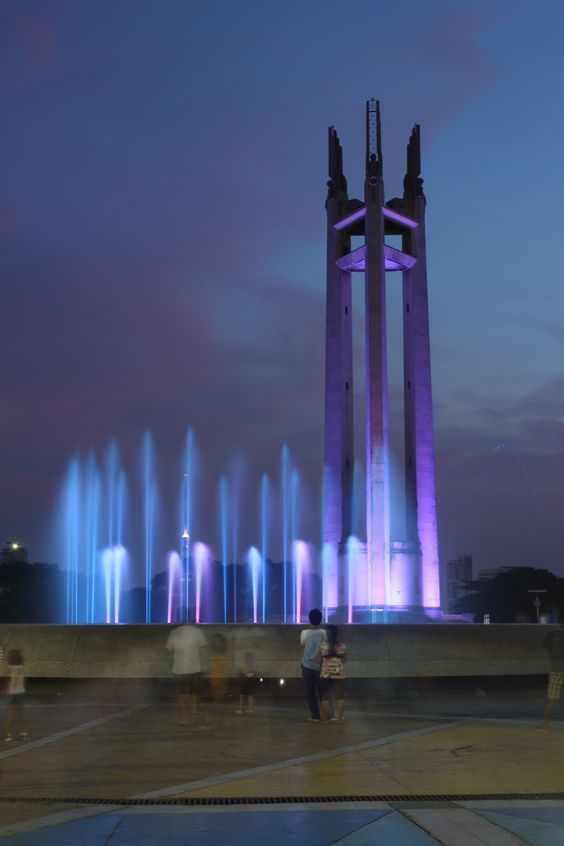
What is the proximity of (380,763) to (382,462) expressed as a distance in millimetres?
33194

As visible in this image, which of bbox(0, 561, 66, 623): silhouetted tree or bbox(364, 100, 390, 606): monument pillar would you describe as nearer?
bbox(364, 100, 390, 606): monument pillar

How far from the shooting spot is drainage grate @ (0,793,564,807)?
8.02 m

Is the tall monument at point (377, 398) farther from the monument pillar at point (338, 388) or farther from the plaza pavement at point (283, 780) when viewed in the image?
the plaza pavement at point (283, 780)

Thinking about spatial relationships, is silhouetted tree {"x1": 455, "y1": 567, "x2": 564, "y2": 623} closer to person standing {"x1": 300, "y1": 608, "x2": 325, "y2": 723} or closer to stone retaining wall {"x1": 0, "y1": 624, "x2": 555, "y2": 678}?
stone retaining wall {"x1": 0, "y1": 624, "x2": 555, "y2": 678}

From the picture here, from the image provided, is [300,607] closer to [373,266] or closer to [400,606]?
[400,606]

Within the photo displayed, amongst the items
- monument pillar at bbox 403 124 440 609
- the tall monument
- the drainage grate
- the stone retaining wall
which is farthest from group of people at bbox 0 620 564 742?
monument pillar at bbox 403 124 440 609

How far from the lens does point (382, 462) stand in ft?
141

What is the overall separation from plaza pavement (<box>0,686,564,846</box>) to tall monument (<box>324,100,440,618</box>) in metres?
28.4

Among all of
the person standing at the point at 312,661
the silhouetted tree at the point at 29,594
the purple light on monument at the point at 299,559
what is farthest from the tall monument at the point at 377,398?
the silhouetted tree at the point at 29,594

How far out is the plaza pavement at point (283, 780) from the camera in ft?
22.9

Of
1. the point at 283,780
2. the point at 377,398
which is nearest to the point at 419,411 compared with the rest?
the point at 377,398

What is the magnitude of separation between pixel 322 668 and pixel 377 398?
30099 millimetres

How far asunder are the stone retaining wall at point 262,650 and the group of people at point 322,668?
3240 millimetres

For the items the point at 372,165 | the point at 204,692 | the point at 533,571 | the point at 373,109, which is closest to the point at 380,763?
the point at 204,692
